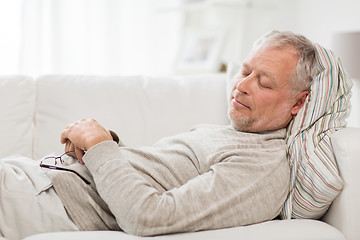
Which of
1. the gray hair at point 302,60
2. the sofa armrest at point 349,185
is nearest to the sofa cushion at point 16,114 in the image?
the gray hair at point 302,60

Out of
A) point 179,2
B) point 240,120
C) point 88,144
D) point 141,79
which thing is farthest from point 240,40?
point 88,144

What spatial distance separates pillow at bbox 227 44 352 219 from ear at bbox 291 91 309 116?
29 millimetres

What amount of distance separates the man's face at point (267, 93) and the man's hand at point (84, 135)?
42 cm

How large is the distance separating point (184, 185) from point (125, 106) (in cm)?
75

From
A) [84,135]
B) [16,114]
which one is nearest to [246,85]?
[84,135]

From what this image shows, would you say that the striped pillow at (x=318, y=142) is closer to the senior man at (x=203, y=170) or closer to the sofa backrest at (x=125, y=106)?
the senior man at (x=203, y=170)

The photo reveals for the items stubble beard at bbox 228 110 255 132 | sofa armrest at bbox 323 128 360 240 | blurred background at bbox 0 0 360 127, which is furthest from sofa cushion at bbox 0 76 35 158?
blurred background at bbox 0 0 360 127

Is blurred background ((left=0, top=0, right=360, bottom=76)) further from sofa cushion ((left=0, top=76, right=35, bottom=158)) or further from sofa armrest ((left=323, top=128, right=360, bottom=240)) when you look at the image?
sofa armrest ((left=323, top=128, right=360, bottom=240))

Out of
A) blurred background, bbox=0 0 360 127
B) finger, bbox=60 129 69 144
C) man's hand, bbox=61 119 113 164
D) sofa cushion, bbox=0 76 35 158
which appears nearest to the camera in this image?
man's hand, bbox=61 119 113 164

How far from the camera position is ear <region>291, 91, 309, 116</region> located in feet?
4.90

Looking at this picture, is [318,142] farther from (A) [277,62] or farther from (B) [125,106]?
(B) [125,106]

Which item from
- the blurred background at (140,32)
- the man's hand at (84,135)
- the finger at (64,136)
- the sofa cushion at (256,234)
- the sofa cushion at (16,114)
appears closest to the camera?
the sofa cushion at (256,234)

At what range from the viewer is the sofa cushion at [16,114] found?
71.4 inches

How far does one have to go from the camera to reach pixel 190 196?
1201mm
